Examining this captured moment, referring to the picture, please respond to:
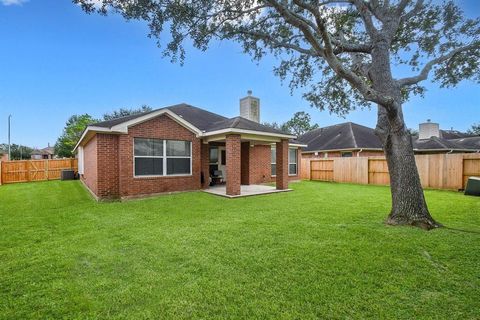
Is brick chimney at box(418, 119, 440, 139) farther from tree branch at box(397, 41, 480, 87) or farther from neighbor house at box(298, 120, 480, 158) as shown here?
tree branch at box(397, 41, 480, 87)

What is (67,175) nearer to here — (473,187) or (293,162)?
(293,162)

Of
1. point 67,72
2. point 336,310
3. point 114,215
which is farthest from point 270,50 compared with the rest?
point 67,72

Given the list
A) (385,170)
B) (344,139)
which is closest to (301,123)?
(344,139)

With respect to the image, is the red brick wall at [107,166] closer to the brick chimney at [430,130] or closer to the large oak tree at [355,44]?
the large oak tree at [355,44]

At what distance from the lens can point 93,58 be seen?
1528 cm

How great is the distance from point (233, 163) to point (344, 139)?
16.3 m

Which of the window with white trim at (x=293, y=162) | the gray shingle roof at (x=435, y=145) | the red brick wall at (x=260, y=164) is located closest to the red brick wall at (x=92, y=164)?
the red brick wall at (x=260, y=164)

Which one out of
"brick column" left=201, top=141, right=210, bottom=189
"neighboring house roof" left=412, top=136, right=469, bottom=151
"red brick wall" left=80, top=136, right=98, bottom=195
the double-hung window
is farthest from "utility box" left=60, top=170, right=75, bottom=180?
"neighboring house roof" left=412, top=136, right=469, bottom=151

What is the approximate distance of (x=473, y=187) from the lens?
10.6 meters

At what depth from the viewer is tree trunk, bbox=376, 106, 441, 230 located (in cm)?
587

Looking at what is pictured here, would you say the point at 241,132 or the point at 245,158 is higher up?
the point at 241,132

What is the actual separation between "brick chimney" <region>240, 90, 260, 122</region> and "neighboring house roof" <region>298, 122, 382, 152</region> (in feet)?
33.6

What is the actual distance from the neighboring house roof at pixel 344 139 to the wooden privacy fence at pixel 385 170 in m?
4.75

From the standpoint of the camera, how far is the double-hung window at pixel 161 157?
396 inches
